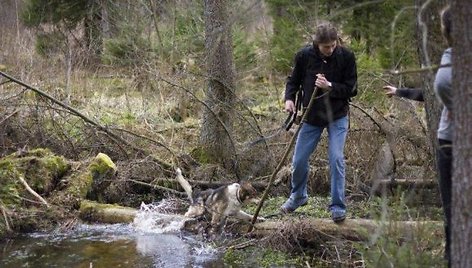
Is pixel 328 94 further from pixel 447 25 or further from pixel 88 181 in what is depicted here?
pixel 88 181

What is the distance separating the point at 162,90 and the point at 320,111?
7.37 m

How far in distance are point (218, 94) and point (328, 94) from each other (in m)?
3.96

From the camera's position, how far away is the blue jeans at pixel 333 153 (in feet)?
21.7

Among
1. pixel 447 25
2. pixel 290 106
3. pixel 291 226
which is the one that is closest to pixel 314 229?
pixel 291 226

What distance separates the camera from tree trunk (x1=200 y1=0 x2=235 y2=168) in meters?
10.0

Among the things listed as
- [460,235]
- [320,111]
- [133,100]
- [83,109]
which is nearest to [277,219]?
[320,111]

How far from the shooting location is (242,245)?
277 inches

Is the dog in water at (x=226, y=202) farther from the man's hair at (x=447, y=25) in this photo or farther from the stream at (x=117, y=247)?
the man's hair at (x=447, y=25)

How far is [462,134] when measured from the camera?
341 cm

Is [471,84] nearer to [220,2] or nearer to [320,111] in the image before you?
[320,111]

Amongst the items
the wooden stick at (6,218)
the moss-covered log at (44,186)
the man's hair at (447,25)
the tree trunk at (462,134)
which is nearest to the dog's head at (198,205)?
the moss-covered log at (44,186)

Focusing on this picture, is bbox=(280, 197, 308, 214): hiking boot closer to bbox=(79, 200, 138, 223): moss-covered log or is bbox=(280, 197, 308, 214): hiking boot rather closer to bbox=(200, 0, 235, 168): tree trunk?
bbox=(79, 200, 138, 223): moss-covered log

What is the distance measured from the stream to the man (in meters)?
1.50

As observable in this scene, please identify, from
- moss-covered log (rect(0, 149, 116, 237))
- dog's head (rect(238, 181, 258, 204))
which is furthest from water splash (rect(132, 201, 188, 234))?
moss-covered log (rect(0, 149, 116, 237))
